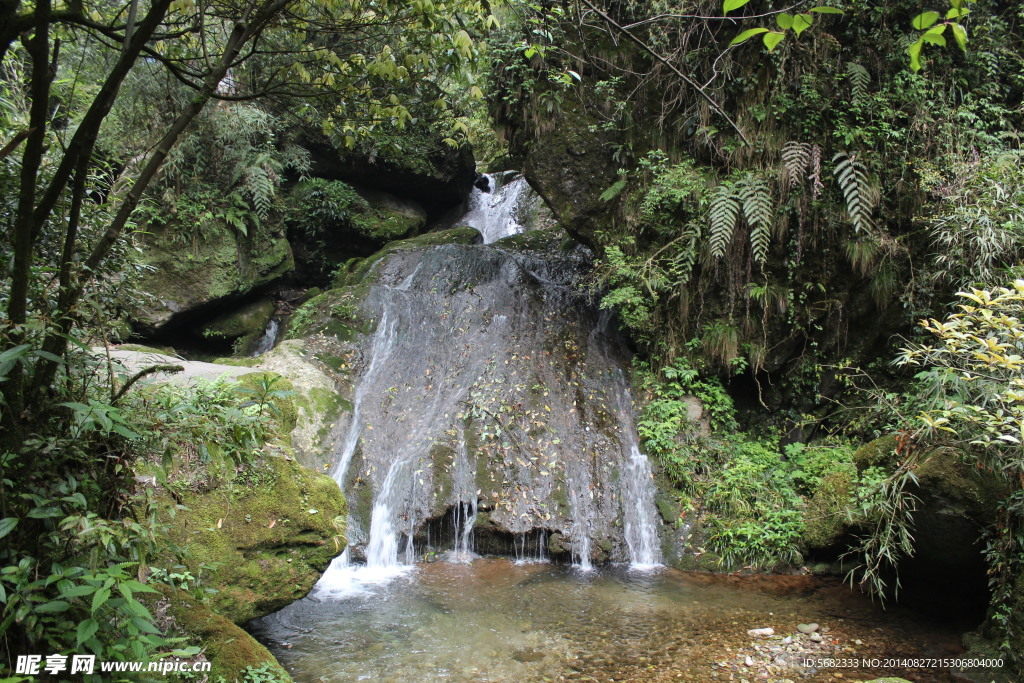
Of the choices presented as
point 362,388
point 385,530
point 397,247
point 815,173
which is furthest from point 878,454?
point 397,247

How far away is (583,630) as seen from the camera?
201 inches

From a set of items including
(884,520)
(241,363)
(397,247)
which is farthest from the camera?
(397,247)

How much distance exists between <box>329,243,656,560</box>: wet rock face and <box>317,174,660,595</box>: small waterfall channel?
20mm

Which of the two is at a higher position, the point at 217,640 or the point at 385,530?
the point at 385,530

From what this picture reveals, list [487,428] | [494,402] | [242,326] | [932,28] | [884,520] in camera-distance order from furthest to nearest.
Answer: [242,326] → [494,402] → [487,428] → [884,520] → [932,28]

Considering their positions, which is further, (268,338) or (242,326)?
(268,338)

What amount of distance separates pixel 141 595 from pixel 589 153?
27.6 ft

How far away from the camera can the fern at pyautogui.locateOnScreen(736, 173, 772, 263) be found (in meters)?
7.67

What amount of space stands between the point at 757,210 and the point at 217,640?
7604mm

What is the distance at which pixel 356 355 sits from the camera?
917cm

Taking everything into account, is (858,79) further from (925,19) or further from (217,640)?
(217,640)

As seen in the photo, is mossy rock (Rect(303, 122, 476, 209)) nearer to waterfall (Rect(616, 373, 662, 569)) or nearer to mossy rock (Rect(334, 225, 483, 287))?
mossy rock (Rect(334, 225, 483, 287))

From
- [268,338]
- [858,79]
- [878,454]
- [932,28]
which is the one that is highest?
[858,79]

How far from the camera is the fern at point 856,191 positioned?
7.39 m
